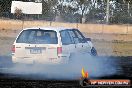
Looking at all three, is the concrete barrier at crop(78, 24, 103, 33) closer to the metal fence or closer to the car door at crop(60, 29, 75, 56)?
the metal fence

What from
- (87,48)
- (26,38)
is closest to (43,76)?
(26,38)

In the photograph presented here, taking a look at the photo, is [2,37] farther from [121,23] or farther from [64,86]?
[64,86]

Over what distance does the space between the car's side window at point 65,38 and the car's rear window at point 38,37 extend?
26 centimetres

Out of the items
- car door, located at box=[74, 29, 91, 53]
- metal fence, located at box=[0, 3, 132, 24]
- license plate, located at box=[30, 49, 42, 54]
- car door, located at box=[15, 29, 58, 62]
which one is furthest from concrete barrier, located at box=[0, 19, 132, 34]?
license plate, located at box=[30, 49, 42, 54]

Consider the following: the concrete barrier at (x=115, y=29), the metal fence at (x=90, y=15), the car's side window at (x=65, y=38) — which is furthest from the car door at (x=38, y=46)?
the metal fence at (x=90, y=15)

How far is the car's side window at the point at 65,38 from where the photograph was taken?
1384 cm

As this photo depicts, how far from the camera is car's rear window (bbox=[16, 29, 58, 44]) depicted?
13719 millimetres

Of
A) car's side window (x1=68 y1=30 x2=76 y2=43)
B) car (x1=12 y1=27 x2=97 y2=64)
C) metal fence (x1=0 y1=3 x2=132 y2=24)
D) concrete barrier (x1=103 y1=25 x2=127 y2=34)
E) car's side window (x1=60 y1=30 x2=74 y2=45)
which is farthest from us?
metal fence (x1=0 y1=3 x2=132 y2=24)

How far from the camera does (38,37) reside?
46.0ft

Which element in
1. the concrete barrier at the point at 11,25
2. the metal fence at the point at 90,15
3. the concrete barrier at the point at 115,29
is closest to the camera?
the concrete barrier at the point at 115,29

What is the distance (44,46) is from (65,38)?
87 cm

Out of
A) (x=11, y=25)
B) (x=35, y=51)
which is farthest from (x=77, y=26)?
(x=35, y=51)

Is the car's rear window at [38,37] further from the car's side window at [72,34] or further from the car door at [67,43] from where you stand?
the car's side window at [72,34]

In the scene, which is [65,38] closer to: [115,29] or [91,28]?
[91,28]
